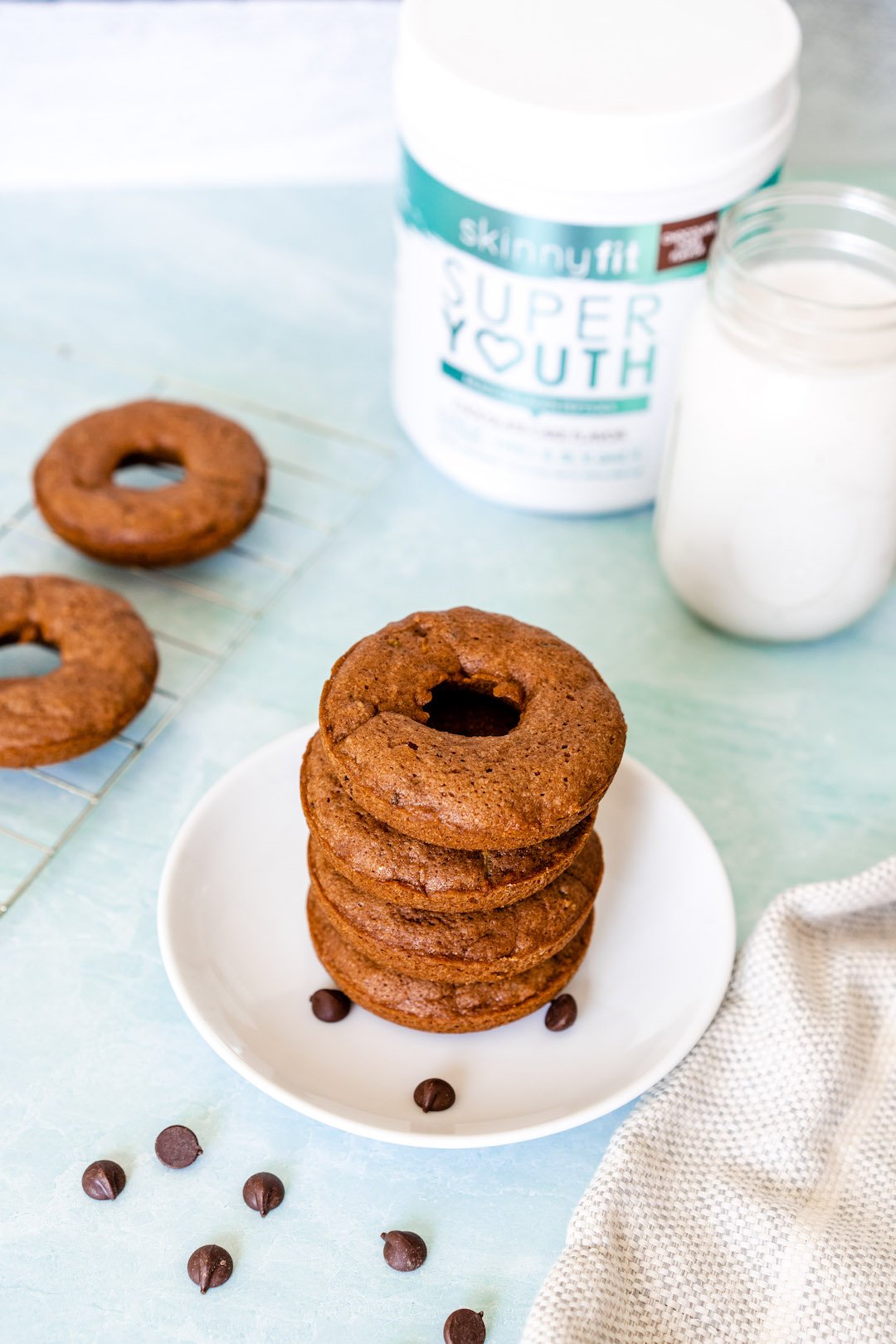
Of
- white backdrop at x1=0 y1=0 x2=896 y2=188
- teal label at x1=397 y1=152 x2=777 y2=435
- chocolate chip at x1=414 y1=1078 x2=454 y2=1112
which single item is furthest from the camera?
white backdrop at x1=0 y1=0 x2=896 y2=188

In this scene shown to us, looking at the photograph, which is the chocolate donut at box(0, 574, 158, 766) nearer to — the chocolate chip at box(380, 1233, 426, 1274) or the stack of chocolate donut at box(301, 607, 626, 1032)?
the stack of chocolate donut at box(301, 607, 626, 1032)

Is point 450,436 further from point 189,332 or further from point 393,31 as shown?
point 393,31

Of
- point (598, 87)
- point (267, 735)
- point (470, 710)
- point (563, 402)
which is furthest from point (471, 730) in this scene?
point (598, 87)

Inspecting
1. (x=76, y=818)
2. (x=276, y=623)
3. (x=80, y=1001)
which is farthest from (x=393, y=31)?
(x=80, y=1001)

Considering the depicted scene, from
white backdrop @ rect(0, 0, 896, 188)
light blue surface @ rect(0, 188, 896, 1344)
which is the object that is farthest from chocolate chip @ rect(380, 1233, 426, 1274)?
white backdrop @ rect(0, 0, 896, 188)

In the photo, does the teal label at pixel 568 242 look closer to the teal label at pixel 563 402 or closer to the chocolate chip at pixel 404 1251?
the teal label at pixel 563 402

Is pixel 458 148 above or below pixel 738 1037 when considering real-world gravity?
above

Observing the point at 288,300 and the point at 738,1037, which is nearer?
the point at 738,1037
